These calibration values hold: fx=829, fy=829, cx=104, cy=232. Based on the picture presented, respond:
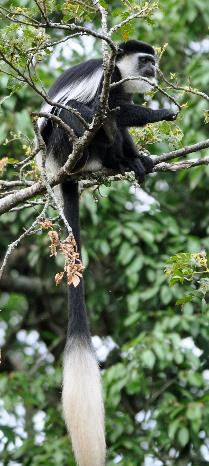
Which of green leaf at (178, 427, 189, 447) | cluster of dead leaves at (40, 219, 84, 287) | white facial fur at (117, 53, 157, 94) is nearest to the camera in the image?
cluster of dead leaves at (40, 219, 84, 287)

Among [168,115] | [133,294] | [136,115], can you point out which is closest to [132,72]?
[136,115]

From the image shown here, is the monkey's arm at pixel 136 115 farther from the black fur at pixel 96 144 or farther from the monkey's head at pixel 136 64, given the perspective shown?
the monkey's head at pixel 136 64

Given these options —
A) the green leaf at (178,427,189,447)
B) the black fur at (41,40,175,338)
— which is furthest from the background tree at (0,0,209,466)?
the black fur at (41,40,175,338)

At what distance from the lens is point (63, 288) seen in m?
4.84

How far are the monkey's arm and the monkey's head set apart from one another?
0.97 ft

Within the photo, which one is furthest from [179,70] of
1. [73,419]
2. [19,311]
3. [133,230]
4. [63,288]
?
[73,419]

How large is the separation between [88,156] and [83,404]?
33.4 inches

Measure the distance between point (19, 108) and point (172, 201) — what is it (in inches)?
40.1

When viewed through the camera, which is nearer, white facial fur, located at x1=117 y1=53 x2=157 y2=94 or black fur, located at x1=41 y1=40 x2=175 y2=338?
black fur, located at x1=41 y1=40 x2=175 y2=338

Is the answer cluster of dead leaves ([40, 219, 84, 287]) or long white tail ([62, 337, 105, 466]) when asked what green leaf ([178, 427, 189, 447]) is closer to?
long white tail ([62, 337, 105, 466])

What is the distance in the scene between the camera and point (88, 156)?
9.02 feet

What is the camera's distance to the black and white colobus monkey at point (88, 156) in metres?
2.28

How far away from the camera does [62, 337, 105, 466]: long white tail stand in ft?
7.18

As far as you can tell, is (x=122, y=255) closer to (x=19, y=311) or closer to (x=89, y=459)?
(x=19, y=311)
